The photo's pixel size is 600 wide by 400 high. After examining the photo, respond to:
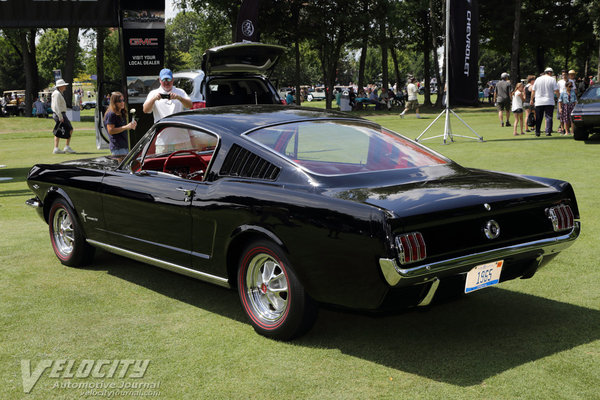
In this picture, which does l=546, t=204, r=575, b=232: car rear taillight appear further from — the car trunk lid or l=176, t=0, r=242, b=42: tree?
l=176, t=0, r=242, b=42: tree

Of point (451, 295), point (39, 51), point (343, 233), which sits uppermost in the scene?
point (39, 51)

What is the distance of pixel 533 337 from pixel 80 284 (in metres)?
3.70

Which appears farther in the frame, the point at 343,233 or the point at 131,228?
the point at 131,228

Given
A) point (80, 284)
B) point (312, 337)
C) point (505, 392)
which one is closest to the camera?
point (505, 392)

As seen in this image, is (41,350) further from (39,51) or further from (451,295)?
(39,51)

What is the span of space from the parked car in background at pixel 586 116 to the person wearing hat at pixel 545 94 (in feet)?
2.78

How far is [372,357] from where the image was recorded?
412 cm

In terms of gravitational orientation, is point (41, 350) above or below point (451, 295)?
below

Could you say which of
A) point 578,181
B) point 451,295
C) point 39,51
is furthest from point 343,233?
point 39,51

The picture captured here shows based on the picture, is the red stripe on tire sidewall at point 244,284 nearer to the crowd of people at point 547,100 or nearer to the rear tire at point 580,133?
the rear tire at point 580,133

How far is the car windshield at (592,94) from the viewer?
18019 mm

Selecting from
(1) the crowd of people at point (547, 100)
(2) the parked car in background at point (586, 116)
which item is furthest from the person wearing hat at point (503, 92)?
(2) the parked car in background at point (586, 116)

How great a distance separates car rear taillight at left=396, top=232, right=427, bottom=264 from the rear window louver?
1.12 metres

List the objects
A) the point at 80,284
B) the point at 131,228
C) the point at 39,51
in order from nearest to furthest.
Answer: the point at 131,228, the point at 80,284, the point at 39,51
